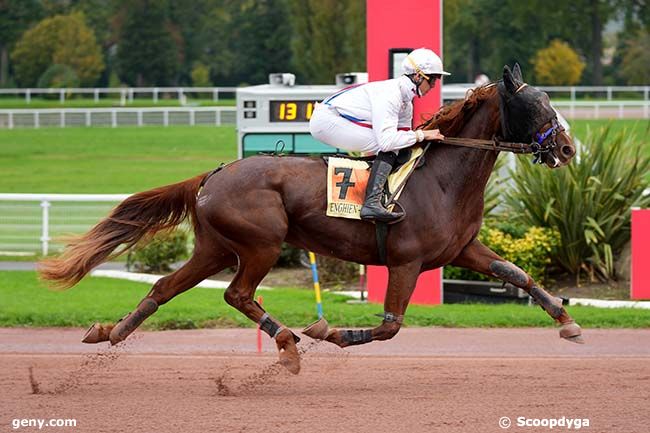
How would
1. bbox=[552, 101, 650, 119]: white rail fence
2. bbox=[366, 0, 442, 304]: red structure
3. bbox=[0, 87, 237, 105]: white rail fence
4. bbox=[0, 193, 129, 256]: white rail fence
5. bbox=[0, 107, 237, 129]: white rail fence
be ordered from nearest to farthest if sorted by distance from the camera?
bbox=[366, 0, 442, 304]: red structure < bbox=[0, 193, 129, 256]: white rail fence < bbox=[552, 101, 650, 119]: white rail fence < bbox=[0, 107, 237, 129]: white rail fence < bbox=[0, 87, 237, 105]: white rail fence

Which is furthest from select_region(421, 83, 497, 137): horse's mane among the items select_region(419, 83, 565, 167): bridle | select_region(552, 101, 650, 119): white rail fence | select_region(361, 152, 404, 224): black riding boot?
select_region(552, 101, 650, 119): white rail fence

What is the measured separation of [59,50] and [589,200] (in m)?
40.7

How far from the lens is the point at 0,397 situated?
8.19 metres

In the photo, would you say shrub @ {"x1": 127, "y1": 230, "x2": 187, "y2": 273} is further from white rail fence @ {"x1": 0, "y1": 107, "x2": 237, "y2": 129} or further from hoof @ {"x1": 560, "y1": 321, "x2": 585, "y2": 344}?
white rail fence @ {"x1": 0, "y1": 107, "x2": 237, "y2": 129}

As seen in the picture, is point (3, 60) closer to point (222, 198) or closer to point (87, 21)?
point (87, 21)

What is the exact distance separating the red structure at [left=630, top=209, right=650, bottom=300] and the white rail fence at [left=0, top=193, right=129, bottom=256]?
6.95m

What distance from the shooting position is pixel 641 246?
12.7 meters

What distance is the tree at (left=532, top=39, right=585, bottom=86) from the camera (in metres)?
49.0

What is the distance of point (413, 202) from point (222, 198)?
50.6 inches

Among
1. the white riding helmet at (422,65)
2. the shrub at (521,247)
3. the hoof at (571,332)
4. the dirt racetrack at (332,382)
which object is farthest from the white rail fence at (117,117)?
the hoof at (571,332)

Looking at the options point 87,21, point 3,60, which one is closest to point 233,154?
point 3,60

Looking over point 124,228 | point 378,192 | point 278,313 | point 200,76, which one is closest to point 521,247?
point 278,313

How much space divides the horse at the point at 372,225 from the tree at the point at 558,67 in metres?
41.4

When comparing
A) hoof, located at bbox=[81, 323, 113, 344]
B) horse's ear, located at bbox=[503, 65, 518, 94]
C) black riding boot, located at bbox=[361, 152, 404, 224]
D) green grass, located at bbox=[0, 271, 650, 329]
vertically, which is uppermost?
horse's ear, located at bbox=[503, 65, 518, 94]
